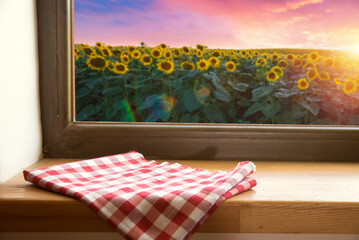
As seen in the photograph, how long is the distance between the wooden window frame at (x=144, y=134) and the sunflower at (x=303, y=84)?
0.14m

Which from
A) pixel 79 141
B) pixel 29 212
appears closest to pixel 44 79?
pixel 79 141

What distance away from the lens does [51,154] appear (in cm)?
101

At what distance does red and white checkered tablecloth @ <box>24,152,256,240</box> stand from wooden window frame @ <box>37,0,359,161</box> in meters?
0.20

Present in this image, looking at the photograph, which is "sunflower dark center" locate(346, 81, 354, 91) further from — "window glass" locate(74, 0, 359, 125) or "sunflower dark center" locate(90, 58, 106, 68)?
"sunflower dark center" locate(90, 58, 106, 68)

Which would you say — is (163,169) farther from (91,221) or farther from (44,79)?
(44,79)

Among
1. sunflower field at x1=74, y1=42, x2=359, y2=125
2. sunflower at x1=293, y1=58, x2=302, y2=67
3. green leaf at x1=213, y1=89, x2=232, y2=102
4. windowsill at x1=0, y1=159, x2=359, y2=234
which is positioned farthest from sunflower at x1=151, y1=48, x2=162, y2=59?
windowsill at x1=0, y1=159, x2=359, y2=234

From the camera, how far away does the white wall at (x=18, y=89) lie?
78 centimetres

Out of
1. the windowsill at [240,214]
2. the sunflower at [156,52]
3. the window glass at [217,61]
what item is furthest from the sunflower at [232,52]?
the windowsill at [240,214]

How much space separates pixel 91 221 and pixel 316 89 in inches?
32.0

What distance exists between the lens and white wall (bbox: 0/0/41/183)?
777 millimetres

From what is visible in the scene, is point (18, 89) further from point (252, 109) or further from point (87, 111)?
point (252, 109)

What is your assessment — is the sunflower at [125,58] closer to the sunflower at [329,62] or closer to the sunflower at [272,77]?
the sunflower at [272,77]

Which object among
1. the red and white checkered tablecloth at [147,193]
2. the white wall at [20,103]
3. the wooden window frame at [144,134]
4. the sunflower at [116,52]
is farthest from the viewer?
the sunflower at [116,52]

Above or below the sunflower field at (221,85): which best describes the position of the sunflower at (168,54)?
above
